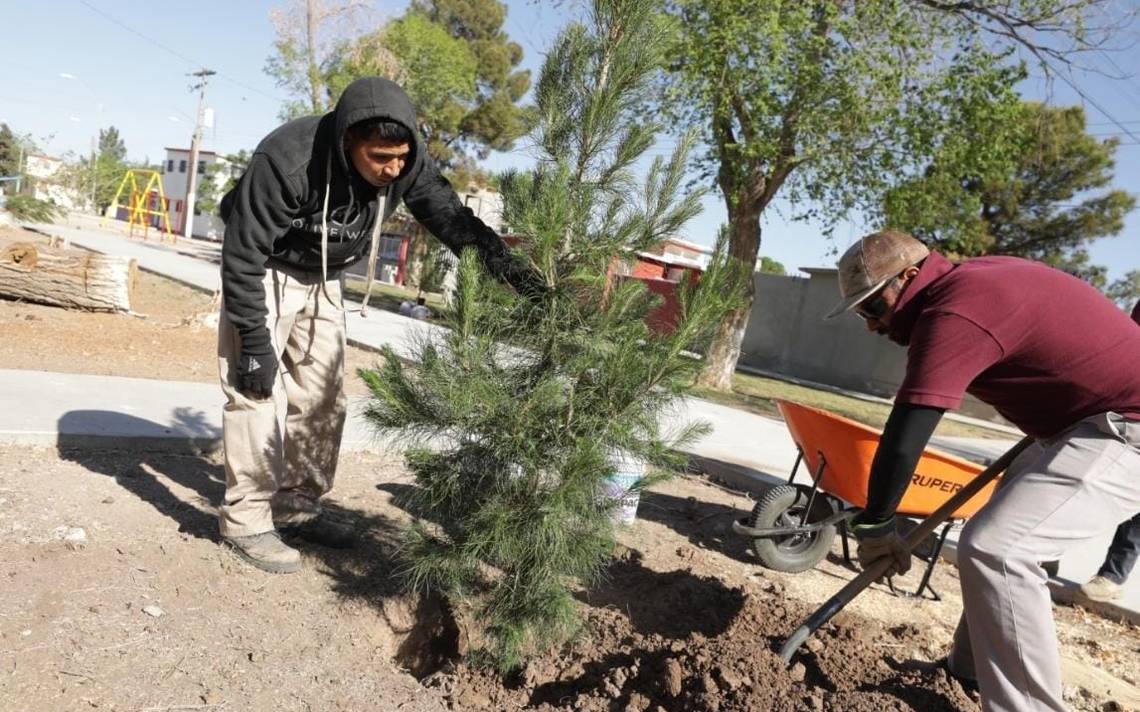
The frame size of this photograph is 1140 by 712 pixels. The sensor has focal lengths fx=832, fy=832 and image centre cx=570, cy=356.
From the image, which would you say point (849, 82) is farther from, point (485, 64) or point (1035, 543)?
point (485, 64)

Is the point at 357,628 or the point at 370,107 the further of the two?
the point at 357,628

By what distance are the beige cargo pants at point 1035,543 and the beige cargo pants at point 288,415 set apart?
247 centimetres

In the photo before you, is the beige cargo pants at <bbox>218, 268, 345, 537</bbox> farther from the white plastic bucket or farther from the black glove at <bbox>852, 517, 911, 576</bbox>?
the black glove at <bbox>852, 517, 911, 576</bbox>

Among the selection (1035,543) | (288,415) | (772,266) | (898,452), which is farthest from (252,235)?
(772,266)

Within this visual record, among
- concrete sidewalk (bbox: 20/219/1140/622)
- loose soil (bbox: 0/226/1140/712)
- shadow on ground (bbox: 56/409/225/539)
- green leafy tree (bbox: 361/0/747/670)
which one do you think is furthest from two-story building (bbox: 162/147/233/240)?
green leafy tree (bbox: 361/0/747/670)

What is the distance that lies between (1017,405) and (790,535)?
197 centimetres

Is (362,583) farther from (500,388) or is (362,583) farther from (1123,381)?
(1123,381)

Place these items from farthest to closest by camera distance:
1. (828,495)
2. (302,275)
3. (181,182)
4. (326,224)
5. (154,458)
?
1. (181,182)
2. (828,495)
3. (154,458)
4. (302,275)
5. (326,224)

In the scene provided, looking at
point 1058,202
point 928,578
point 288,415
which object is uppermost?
point 1058,202

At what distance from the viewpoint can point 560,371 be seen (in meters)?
2.88

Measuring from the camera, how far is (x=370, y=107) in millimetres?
2818

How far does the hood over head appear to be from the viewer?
9.25 ft

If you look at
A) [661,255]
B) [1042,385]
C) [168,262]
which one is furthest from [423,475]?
[168,262]

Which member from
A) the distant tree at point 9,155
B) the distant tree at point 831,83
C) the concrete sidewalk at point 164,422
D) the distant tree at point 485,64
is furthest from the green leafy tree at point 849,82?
the distant tree at point 9,155
